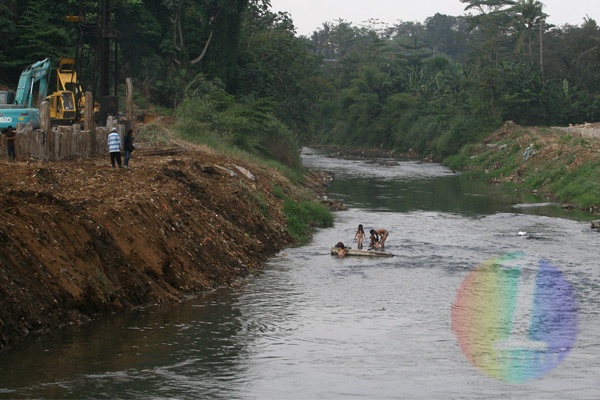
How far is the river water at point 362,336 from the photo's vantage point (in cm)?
1650

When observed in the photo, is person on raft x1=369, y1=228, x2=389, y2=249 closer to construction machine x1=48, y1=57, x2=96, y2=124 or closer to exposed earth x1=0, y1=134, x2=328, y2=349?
exposed earth x1=0, y1=134, x2=328, y2=349

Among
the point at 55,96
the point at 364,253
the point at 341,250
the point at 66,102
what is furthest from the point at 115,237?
the point at 55,96

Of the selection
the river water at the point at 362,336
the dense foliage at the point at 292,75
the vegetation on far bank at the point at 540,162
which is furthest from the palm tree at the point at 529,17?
the river water at the point at 362,336

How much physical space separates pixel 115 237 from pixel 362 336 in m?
6.67

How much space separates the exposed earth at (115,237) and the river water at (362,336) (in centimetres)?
70

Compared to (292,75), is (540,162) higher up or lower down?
lower down

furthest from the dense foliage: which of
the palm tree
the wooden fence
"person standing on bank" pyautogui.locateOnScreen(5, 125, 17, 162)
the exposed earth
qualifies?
"person standing on bank" pyautogui.locateOnScreen(5, 125, 17, 162)

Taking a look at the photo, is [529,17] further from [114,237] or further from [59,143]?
[114,237]

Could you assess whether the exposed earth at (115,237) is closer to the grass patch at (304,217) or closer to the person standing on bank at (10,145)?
A: the person standing on bank at (10,145)

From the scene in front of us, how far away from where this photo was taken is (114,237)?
73.9 feet

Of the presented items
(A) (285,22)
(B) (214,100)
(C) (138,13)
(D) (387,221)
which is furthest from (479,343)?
(A) (285,22)

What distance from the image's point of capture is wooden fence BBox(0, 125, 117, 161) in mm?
27781

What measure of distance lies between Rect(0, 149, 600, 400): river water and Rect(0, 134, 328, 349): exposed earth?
Result: 2.28ft

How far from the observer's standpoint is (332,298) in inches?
950
